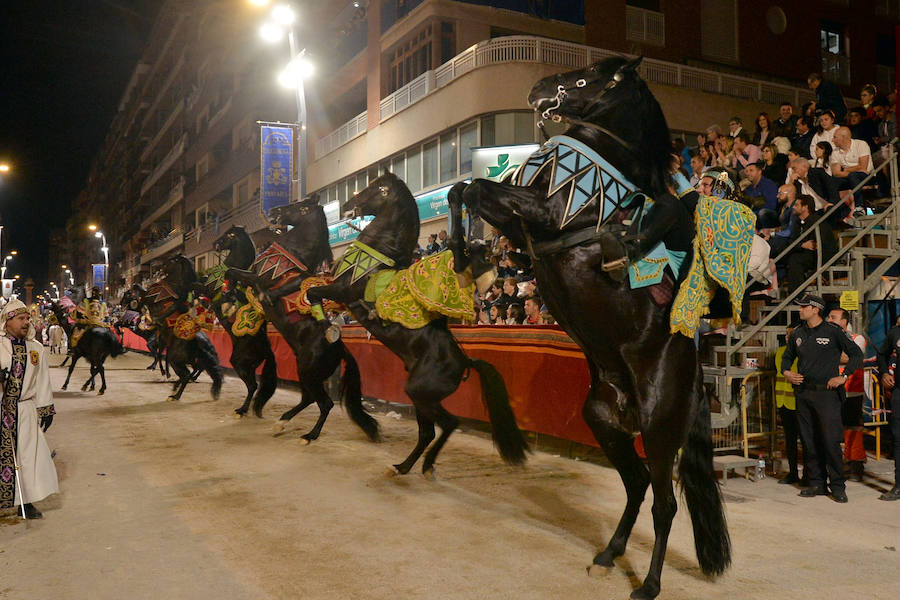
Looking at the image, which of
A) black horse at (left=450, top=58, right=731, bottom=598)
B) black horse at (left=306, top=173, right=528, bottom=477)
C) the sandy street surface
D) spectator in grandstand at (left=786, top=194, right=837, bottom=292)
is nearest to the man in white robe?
the sandy street surface

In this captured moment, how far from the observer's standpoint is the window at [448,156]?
68.1 ft

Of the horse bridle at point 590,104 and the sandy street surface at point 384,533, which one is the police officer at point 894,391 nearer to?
the sandy street surface at point 384,533

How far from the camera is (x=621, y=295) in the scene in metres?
3.96

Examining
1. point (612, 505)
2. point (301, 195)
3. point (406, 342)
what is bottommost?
point (612, 505)

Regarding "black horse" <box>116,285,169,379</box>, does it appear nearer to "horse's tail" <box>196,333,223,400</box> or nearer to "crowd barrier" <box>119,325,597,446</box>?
"horse's tail" <box>196,333,223,400</box>

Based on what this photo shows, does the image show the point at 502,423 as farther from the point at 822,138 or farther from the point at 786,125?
the point at 786,125

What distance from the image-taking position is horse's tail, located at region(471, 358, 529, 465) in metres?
6.73

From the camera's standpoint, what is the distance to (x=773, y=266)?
917cm

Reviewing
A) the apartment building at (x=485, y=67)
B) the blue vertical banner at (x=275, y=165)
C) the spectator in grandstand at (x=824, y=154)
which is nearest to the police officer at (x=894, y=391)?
the spectator in grandstand at (x=824, y=154)

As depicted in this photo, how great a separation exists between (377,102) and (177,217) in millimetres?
40986

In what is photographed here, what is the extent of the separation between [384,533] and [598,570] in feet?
5.21

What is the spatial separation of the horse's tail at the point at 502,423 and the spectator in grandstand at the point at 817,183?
5.65 metres

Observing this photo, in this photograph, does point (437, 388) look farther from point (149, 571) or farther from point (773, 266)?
point (773, 266)

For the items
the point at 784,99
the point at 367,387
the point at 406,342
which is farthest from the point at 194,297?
the point at 784,99
